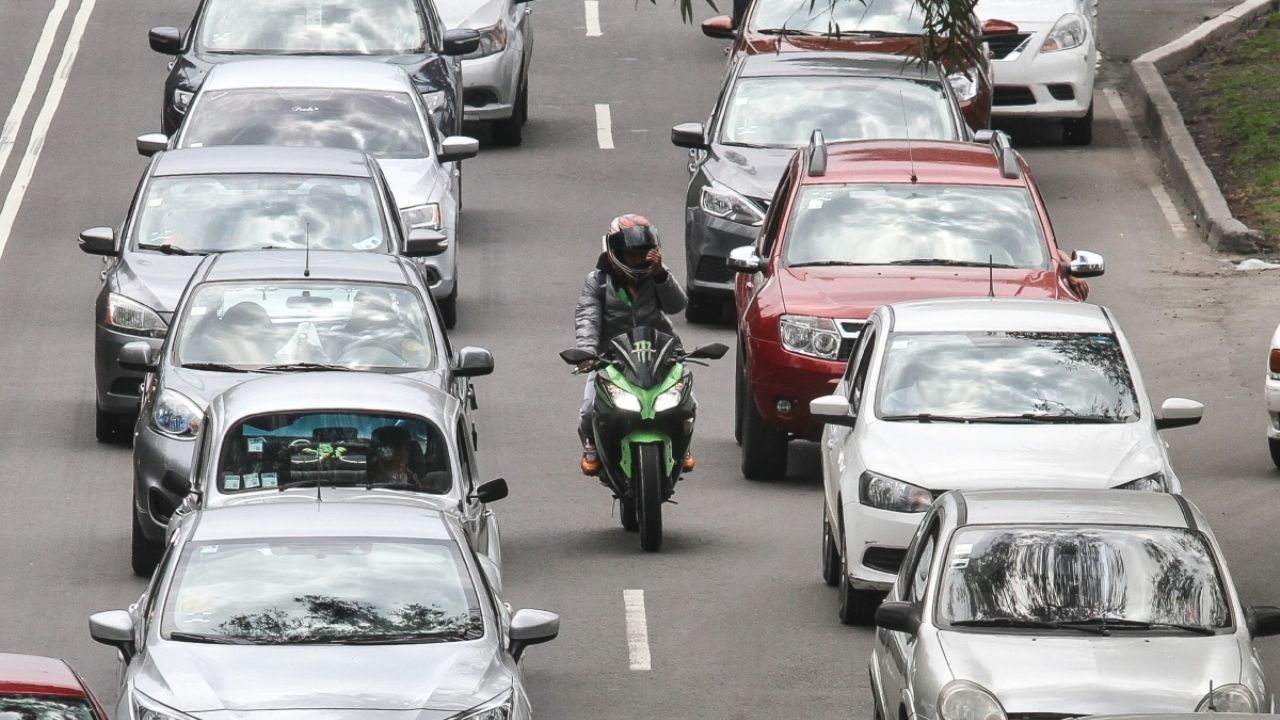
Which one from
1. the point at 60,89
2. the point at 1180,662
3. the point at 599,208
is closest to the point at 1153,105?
the point at 599,208

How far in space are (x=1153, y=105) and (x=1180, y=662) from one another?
61.7ft

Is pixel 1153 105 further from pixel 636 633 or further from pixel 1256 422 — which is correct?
pixel 636 633

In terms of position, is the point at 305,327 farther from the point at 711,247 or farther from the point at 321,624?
the point at 711,247

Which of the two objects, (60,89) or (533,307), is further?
(60,89)

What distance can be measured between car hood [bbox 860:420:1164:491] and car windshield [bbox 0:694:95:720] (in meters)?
5.53

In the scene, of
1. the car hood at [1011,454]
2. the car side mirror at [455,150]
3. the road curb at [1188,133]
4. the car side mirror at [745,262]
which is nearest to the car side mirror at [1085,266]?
the car side mirror at [745,262]

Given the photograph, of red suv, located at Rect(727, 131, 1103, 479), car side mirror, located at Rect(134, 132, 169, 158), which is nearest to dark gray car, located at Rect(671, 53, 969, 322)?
red suv, located at Rect(727, 131, 1103, 479)

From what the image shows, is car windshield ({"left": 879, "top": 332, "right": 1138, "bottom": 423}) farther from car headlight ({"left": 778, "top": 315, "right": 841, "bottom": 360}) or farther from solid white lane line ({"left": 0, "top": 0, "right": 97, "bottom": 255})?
solid white lane line ({"left": 0, "top": 0, "right": 97, "bottom": 255})

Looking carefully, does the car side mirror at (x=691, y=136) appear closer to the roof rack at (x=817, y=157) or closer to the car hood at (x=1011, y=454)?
the roof rack at (x=817, y=157)

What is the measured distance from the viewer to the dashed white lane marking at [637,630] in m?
13.6

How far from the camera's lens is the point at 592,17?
34094 mm

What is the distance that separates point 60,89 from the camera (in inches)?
1183

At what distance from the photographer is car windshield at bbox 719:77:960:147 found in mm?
22453

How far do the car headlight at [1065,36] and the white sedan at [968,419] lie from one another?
12319 millimetres
